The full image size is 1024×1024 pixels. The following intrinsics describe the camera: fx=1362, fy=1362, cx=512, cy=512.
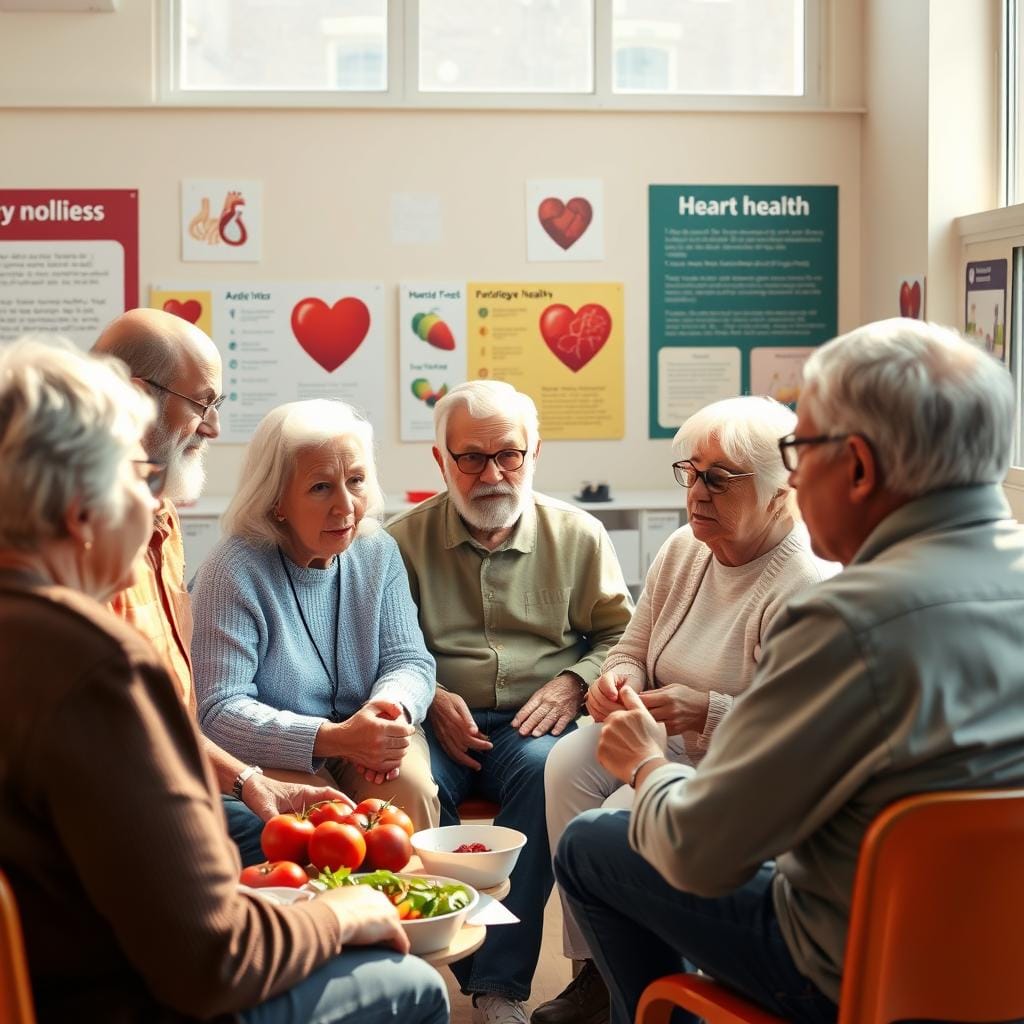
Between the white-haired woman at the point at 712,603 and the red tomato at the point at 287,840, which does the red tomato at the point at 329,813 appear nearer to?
the red tomato at the point at 287,840

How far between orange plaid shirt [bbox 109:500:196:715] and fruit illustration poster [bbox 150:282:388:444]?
2.11 meters

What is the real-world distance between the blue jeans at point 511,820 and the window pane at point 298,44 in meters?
2.70

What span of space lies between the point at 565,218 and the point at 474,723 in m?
2.34

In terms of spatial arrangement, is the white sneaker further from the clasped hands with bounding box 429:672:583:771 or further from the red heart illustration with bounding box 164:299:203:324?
the red heart illustration with bounding box 164:299:203:324

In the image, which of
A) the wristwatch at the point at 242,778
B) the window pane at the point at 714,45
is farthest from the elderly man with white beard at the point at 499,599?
the window pane at the point at 714,45

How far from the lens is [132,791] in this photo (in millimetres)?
1267

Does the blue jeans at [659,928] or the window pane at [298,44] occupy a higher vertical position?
the window pane at [298,44]

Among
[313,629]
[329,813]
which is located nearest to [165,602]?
[313,629]

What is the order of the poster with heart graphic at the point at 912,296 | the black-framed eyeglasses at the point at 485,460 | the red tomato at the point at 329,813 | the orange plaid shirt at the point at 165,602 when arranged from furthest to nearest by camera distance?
the poster with heart graphic at the point at 912,296 → the black-framed eyeglasses at the point at 485,460 → the orange plaid shirt at the point at 165,602 → the red tomato at the point at 329,813

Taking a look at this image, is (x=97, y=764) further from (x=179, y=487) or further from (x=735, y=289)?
(x=735, y=289)

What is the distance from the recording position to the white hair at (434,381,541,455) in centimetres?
299

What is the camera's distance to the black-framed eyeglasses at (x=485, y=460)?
9.76ft

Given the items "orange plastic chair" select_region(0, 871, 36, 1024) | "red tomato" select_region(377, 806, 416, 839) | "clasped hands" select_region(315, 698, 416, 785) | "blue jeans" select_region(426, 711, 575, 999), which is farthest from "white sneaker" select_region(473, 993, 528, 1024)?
"orange plastic chair" select_region(0, 871, 36, 1024)

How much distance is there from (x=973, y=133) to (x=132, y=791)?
372cm
